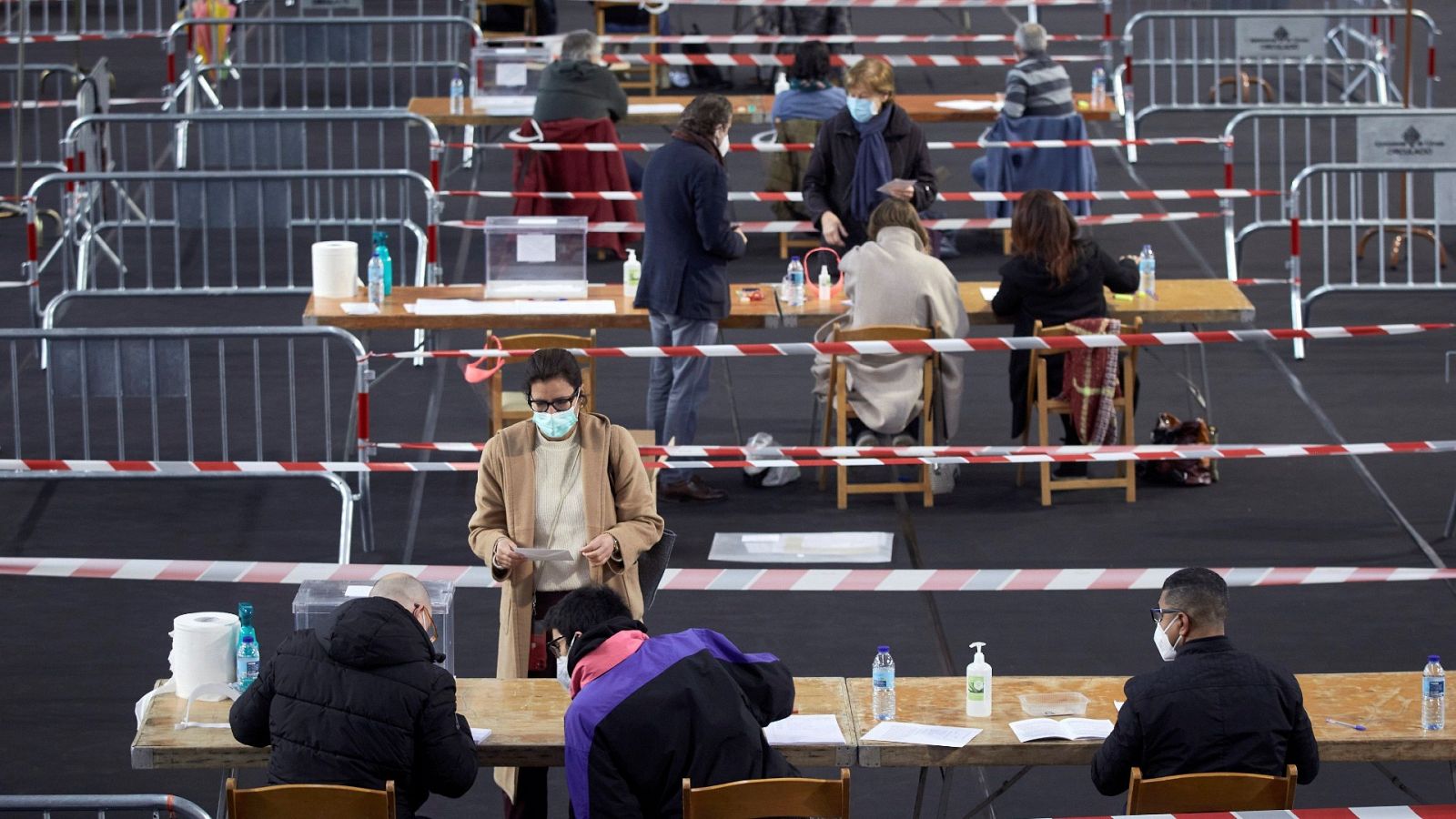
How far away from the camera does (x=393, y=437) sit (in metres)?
11.1

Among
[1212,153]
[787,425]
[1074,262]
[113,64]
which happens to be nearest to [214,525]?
Answer: [787,425]

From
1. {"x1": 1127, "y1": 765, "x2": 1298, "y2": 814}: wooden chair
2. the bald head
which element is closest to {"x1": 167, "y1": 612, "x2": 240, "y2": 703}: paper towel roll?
the bald head

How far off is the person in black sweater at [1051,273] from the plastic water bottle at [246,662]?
5016mm

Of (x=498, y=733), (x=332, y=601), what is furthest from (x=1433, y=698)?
(x=332, y=601)

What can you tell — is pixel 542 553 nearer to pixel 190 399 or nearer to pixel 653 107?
pixel 190 399

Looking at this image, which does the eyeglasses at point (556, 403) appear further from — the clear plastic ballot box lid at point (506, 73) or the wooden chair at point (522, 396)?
the clear plastic ballot box lid at point (506, 73)

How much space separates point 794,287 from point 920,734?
4971mm

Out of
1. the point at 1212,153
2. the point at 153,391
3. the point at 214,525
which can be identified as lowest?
the point at 214,525

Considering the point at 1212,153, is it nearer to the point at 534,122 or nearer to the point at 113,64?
the point at 534,122

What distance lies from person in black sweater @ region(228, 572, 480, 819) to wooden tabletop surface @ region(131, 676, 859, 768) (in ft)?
0.88

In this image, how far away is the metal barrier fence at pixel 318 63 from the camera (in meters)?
17.2

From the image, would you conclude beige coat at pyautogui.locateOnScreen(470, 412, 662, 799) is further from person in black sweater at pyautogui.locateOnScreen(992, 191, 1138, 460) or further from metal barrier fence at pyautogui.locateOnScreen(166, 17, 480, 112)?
metal barrier fence at pyautogui.locateOnScreen(166, 17, 480, 112)

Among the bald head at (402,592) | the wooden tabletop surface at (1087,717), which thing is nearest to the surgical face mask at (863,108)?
the wooden tabletop surface at (1087,717)

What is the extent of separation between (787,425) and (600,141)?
3.71 m
